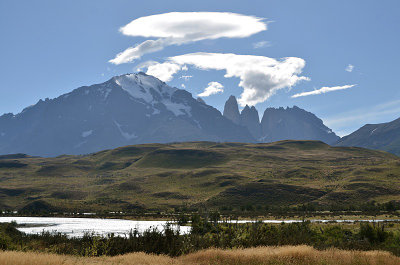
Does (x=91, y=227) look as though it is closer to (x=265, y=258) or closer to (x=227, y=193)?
(x=265, y=258)

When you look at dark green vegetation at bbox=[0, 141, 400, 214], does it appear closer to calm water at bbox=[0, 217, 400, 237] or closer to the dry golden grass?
calm water at bbox=[0, 217, 400, 237]

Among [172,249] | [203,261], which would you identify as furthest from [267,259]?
[172,249]

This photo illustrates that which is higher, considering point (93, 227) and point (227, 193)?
point (227, 193)

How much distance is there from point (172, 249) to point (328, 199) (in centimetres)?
11736

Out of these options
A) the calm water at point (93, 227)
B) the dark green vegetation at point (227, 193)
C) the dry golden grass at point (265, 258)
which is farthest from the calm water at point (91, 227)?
the dark green vegetation at point (227, 193)

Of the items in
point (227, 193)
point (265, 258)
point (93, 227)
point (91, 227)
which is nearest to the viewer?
point (265, 258)

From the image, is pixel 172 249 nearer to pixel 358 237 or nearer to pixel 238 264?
pixel 238 264

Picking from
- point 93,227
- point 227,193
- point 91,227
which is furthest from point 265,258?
point 227,193

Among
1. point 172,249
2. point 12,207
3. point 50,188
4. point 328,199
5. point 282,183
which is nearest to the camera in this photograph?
point 172,249

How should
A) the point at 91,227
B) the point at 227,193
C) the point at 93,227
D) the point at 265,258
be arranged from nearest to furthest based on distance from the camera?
1. the point at 265,258
2. the point at 93,227
3. the point at 91,227
4. the point at 227,193

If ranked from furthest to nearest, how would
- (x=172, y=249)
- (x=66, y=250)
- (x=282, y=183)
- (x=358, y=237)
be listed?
(x=282, y=183) < (x=358, y=237) < (x=66, y=250) < (x=172, y=249)

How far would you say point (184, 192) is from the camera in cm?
16388

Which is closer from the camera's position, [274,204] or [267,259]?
[267,259]

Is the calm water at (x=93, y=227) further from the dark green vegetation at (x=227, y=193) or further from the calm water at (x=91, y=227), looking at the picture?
the dark green vegetation at (x=227, y=193)
